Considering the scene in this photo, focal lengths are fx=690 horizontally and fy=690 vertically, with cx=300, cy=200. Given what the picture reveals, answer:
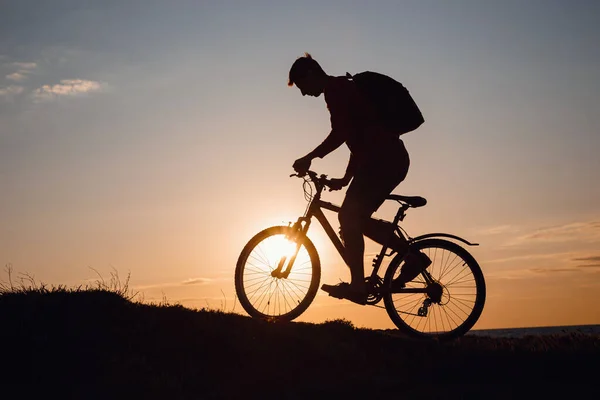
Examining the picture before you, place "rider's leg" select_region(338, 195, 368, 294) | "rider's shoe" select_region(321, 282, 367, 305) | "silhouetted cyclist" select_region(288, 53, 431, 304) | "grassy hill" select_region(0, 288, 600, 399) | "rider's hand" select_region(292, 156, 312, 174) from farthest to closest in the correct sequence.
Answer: "rider's hand" select_region(292, 156, 312, 174), "rider's shoe" select_region(321, 282, 367, 305), "rider's leg" select_region(338, 195, 368, 294), "silhouetted cyclist" select_region(288, 53, 431, 304), "grassy hill" select_region(0, 288, 600, 399)

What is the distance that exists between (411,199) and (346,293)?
1.55 metres

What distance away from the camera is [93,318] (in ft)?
29.7

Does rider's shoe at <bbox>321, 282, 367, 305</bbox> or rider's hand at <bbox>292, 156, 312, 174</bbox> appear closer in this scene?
rider's shoe at <bbox>321, 282, 367, 305</bbox>

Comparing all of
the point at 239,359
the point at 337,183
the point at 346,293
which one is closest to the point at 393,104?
the point at 337,183

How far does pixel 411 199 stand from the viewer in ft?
30.6

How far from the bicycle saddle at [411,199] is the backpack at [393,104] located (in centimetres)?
91

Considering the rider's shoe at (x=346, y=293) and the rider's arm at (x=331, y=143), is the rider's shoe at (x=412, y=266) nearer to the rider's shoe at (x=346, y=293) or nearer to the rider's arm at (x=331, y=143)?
the rider's shoe at (x=346, y=293)

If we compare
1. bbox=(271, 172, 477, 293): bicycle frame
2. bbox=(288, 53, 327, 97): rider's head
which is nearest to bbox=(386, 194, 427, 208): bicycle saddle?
bbox=(271, 172, 477, 293): bicycle frame

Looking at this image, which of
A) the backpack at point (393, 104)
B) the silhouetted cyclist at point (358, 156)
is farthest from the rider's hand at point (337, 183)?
the backpack at point (393, 104)

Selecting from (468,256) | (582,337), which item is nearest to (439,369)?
(468,256)

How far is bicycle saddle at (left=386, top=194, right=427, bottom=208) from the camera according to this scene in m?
9.31

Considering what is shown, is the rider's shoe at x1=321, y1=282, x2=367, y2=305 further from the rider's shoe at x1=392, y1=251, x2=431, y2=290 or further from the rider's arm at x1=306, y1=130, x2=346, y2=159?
the rider's arm at x1=306, y1=130, x2=346, y2=159

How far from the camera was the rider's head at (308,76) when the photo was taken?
9125 millimetres

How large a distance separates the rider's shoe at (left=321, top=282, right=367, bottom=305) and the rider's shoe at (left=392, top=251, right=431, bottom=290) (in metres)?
0.48
